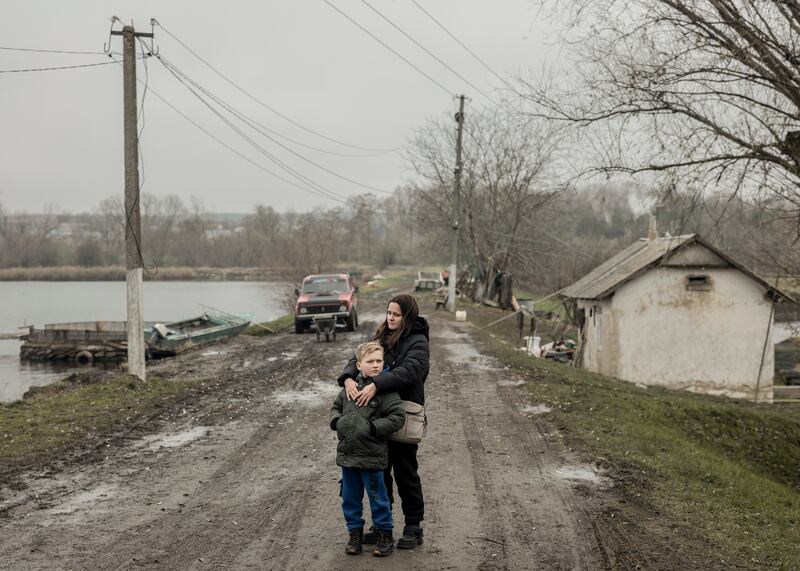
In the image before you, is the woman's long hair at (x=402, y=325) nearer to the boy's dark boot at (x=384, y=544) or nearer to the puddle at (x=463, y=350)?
the boy's dark boot at (x=384, y=544)

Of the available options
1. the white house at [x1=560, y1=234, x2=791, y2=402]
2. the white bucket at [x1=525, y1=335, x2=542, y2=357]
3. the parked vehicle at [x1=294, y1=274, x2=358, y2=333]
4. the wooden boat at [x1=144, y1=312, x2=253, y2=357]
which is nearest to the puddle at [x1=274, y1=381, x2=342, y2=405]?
the parked vehicle at [x1=294, y1=274, x2=358, y2=333]

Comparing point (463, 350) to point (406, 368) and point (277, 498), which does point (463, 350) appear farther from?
point (406, 368)

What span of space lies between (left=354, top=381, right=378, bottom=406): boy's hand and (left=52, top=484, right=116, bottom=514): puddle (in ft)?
10.5

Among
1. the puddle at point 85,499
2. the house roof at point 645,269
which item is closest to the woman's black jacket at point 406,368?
the puddle at point 85,499

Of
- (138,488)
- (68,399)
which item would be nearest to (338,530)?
(138,488)

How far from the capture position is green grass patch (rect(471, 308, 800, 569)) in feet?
22.0

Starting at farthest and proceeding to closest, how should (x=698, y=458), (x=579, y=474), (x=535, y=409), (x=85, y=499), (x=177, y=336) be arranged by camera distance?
1. (x=177, y=336)
2. (x=535, y=409)
3. (x=698, y=458)
4. (x=579, y=474)
5. (x=85, y=499)

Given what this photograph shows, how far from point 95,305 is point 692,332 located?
4953 centimetres

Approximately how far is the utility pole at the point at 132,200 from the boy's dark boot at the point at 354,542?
10.0m

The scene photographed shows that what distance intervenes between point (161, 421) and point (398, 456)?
6544 mm

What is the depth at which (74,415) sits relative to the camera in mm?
10906

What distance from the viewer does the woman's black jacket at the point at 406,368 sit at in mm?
5426

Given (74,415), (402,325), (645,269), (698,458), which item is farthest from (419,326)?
(645,269)

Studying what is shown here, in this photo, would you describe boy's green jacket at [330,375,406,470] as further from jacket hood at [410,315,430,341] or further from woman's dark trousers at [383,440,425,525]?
jacket hood at [410,315,430,341]
